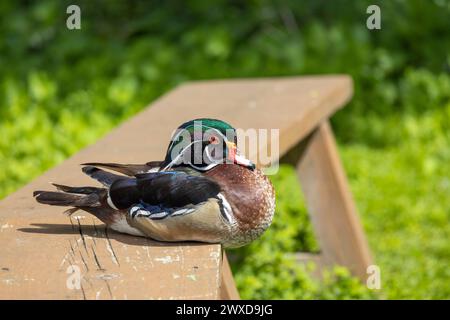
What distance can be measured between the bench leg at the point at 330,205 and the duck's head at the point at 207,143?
81.1 inches

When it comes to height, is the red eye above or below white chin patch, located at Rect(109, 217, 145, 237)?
above

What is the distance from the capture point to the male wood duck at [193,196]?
203cm

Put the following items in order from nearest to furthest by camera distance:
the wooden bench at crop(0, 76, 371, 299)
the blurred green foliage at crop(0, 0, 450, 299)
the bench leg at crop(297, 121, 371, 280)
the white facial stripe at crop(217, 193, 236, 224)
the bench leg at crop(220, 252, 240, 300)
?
the wooden bench at crop(0, 76, 371, 299) → the white facial stripe at crop(217, 193, 236, 224) → the bench leg at crop(220, 252, 240, 300) → the bench leg at crop(297, 121, 371, 280) → the blurred green foliage at crop(0, 0, 450, 299)

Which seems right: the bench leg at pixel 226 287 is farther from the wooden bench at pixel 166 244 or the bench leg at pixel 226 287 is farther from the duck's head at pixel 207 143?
the duck's head at pixel 207 143

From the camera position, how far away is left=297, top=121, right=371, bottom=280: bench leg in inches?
162

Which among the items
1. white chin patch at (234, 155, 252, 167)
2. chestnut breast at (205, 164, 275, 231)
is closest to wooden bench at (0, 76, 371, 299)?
chestnut breast at (205, 164, 275, 231)

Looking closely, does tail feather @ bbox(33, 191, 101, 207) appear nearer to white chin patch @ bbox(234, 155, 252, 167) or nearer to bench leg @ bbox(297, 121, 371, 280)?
white chin patch @ bbox(234, 155, 252, 167)

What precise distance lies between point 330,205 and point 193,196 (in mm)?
2251

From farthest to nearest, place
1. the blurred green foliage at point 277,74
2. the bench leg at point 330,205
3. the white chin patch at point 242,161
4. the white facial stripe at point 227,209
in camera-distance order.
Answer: the blurred green foliage at point 277,74
the bench leg at point 330,205
the white chin patch at point 242,161
the white facial stripe at point 227,209

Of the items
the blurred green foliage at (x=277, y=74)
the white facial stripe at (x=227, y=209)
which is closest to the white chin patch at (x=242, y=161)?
the white facial stripe at (x=227, y=209)

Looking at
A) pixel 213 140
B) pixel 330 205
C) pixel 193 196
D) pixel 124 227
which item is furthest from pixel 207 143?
pixel 330 205

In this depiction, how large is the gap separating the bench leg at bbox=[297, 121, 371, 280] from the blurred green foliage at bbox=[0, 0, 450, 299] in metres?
0.19

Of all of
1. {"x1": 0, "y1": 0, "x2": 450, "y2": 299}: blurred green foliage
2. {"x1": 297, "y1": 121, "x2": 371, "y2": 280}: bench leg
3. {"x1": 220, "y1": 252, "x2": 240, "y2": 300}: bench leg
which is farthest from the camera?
{"x1": 0, "y1": 0, "x2": 450, "y2": 299}: blurred green foliage

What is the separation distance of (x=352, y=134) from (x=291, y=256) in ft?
6.83
